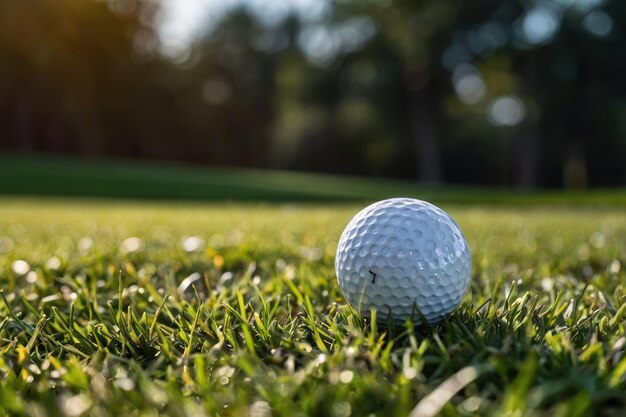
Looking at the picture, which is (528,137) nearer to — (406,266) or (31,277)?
(31,277)

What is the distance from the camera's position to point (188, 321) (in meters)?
1.68

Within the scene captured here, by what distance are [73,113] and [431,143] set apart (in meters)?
19.2

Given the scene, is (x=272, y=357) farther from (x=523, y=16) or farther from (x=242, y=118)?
(x=242, y=118)

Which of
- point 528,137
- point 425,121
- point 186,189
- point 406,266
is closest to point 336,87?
point 425,121

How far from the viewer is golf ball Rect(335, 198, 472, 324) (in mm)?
1586

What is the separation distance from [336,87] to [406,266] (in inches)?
1180

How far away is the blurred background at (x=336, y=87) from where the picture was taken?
27.0 meters

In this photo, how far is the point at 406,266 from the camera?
1.60 m

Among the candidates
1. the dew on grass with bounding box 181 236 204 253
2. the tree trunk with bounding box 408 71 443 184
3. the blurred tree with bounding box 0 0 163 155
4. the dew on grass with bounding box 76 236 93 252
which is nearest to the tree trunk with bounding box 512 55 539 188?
the tree trunk with bounding box 408 71 443 184

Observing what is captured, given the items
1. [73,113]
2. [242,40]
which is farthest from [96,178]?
[242,40]

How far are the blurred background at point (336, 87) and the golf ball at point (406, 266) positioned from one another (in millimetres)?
24714

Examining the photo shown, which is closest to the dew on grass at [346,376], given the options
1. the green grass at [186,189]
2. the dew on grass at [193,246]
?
→ the dew on grass at [193,246]

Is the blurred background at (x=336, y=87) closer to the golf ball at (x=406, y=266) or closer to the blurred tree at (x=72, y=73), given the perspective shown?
the blurred tree at (x=72, y=73)

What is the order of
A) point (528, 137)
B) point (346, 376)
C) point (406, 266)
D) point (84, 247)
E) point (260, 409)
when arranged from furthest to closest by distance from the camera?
point (528, 137)
point (84, 247)
point (406, 266)
point (346, 376)
point (260, 409)
